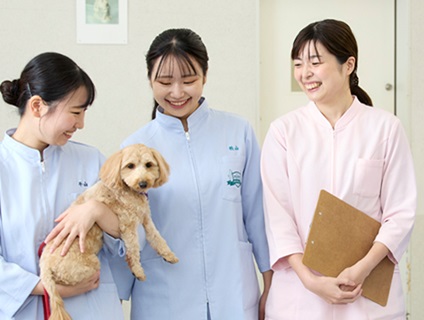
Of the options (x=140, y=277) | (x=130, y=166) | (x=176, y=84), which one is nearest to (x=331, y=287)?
(x=140, y=277)

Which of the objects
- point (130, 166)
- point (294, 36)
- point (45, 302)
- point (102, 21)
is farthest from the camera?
point (294, 36)

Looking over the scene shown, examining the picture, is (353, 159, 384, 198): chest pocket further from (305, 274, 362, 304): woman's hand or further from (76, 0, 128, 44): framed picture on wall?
(76, 0, 128, 44): framed picture on wall

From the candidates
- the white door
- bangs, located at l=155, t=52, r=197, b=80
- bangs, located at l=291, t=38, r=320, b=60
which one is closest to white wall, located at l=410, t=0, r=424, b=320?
the white door

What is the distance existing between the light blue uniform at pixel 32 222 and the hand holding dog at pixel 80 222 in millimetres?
51

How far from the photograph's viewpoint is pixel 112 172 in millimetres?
1527

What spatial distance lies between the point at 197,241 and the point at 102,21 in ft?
5.56

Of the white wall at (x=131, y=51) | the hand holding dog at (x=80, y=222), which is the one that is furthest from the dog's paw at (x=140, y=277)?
the white wall at (x=131, y=51)

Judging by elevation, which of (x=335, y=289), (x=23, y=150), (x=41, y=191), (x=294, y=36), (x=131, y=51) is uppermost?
(x=294, y=36)

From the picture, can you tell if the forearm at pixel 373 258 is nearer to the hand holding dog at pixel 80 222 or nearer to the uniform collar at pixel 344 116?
the uniform collar at pixel 344 116

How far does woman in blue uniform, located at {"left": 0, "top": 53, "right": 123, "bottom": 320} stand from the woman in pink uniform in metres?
0.53

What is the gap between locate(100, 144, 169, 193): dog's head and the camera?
1514 mm

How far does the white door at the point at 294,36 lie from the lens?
3.18 m

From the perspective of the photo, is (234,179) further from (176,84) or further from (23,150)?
(23,150)

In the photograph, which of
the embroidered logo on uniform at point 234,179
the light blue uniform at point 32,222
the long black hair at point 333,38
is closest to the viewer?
the light blue uniform at point 32,222
